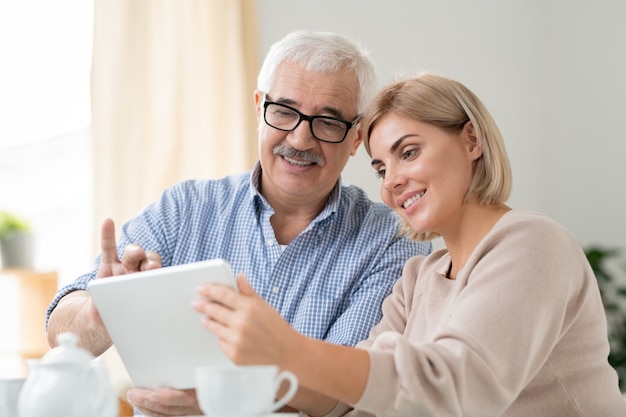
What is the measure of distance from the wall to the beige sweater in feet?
9.13

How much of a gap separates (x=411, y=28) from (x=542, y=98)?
113cm

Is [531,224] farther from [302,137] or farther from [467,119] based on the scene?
[302,137]

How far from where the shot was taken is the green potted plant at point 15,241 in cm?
327

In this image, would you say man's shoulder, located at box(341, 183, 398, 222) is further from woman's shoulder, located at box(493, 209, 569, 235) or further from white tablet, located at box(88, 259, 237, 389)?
white tablet, located at box(88, 259, 237, 389)

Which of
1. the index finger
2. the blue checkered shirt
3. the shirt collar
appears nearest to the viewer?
the index finger

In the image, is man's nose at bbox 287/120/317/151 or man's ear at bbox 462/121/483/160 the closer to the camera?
man's ear at bbox 462/121/483/160

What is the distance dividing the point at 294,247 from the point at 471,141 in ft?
2.21

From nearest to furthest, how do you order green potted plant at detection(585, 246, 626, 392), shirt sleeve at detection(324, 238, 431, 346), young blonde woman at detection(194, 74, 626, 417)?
young blonde woman at detection(194, 74, 626, 417) → shirt sleeve at detection(324, 238, 431, 346) → green potted plant at detection(585, 246, 626, 392)

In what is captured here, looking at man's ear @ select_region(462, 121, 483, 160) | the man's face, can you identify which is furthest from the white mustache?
man's ear @ select_region(462, 121, 483, 160)

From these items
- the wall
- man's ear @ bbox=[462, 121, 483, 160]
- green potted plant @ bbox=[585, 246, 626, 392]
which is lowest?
green potted plant @ bbox=[585, 246, 626, 392]

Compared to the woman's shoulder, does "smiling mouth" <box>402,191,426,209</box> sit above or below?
below

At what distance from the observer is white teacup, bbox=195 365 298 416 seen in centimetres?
104

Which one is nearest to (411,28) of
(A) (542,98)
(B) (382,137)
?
(A) (542,98)

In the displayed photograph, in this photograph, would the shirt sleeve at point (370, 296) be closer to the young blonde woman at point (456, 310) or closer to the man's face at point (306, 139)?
the young blonde woman at point (456, 310)
